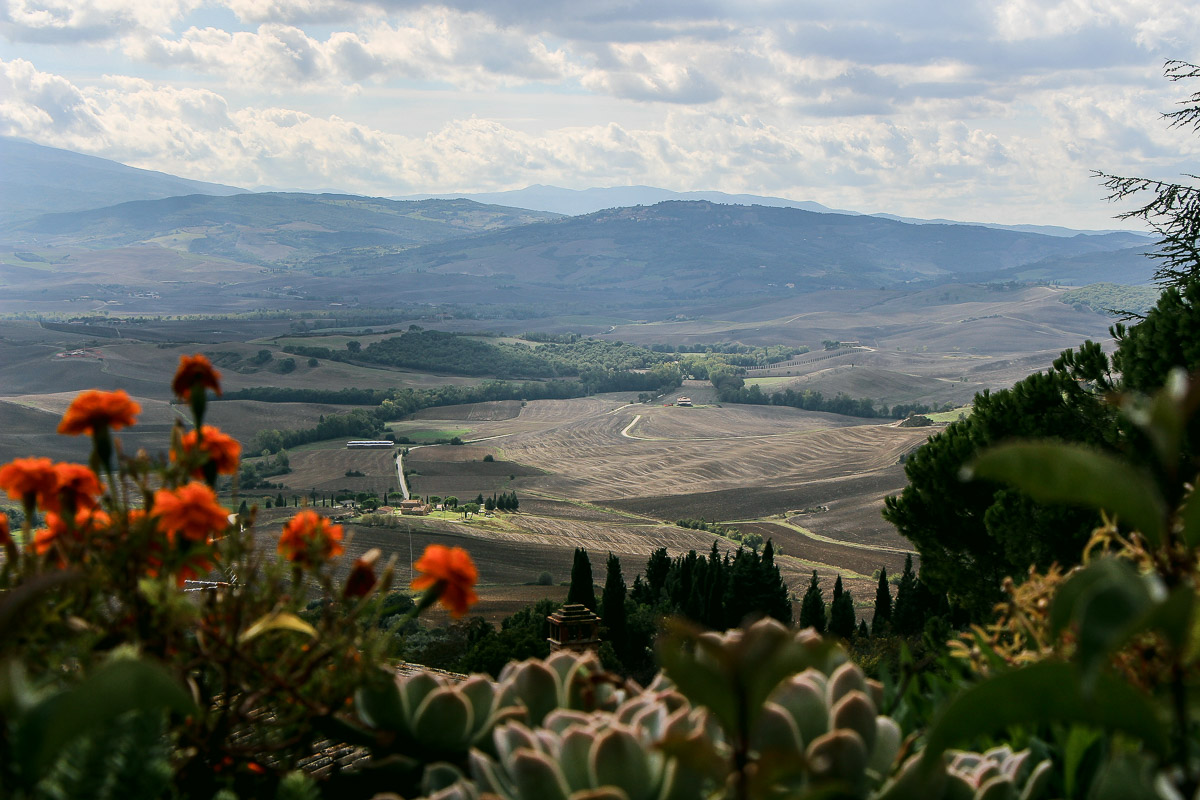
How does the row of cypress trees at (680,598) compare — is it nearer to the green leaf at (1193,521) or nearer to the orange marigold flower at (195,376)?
the orange marigold flower at (195,376)

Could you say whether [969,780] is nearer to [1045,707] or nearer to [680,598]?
[1045,707]

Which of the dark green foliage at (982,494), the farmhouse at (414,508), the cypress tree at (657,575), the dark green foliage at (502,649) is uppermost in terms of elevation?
the dark green foliage at (982,494)

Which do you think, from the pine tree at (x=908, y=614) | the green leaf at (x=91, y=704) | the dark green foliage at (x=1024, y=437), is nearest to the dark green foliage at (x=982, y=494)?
the dark green foliage at (x=1024, y=437)

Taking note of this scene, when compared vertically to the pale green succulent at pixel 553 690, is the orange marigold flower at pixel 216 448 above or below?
above

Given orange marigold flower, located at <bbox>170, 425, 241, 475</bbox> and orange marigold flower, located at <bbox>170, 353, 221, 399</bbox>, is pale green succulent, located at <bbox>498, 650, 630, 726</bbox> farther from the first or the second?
orange marigold flower, located at <bbox>170, 353, 221, 399</bbox>

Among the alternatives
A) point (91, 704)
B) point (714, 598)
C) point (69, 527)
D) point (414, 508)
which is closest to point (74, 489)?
point (69, 527)

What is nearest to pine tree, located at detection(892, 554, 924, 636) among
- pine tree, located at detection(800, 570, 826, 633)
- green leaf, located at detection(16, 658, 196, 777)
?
pine tree, located at detection(800, 570, 826, 633)
